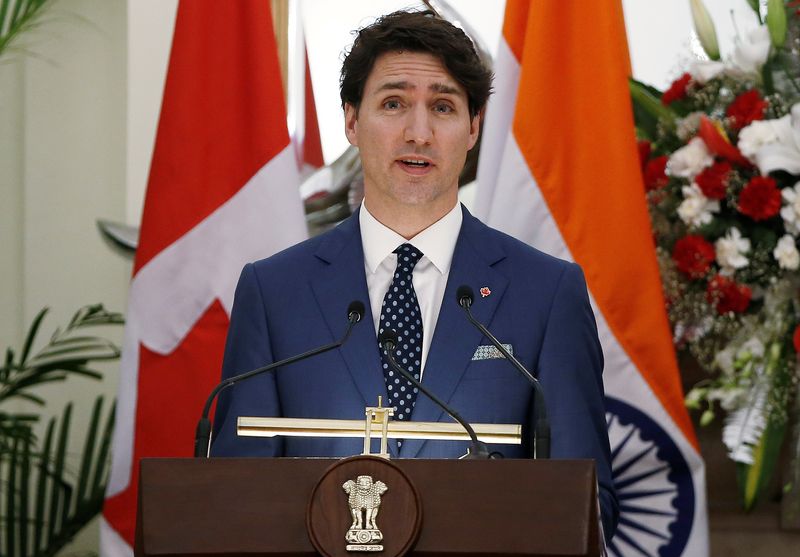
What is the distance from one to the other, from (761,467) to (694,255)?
61cm

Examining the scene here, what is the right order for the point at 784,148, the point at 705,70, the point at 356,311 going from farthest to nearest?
the point at 705,70, the point at 784,148, the point at 356,311

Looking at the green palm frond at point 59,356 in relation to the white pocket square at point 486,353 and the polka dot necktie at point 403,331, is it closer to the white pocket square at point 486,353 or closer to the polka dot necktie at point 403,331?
the polka dot necktie at point 403,331

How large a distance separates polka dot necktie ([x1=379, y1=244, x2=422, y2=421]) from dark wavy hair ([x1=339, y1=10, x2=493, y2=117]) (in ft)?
1.35

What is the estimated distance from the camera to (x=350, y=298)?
7.91ft

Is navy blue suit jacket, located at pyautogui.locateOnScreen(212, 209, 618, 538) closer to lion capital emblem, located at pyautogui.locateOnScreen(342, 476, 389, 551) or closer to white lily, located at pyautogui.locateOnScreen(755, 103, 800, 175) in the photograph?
lion capital emblem, located at pyautogui.locateOnScreen(342, 476, 389, 551)

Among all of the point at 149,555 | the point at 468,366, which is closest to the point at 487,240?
the point at 468,366

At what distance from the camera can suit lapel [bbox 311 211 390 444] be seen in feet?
7.48

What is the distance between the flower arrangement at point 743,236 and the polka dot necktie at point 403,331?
1.18 metres

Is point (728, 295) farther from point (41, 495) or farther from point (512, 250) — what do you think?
point (41, 495)

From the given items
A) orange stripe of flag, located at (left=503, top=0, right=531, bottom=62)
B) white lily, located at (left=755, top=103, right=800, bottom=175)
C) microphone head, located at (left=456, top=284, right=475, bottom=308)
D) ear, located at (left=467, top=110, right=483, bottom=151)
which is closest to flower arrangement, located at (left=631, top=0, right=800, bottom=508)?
white lily, located at (left=755, top=103, right=800, bottom=175)

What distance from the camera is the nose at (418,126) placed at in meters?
2.46

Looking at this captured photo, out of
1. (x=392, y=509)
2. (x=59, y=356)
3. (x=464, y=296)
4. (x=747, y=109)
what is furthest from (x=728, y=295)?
(x=59, y=356)

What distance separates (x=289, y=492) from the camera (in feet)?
5.26

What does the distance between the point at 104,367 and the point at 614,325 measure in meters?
2.08
